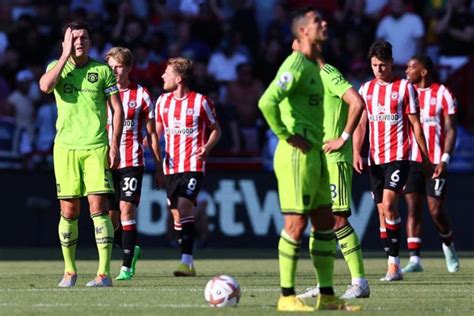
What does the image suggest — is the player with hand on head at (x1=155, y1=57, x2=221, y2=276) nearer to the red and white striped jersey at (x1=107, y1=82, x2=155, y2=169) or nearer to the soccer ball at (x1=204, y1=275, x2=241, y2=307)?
the red and white striped jersey at (x1=107, y1=82, x2=155, y2=169)

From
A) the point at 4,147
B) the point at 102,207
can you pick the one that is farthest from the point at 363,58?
the point at 102,207

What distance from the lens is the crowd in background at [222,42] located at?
21797 mm

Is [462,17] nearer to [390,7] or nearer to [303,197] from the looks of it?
[390,7]

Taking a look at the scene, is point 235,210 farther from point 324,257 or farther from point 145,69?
point 324,257

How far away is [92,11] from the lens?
2428 centimetres

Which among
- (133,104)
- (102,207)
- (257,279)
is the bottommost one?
(257,279)

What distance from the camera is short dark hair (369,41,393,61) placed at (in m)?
13.3

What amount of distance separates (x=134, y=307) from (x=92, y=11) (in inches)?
585

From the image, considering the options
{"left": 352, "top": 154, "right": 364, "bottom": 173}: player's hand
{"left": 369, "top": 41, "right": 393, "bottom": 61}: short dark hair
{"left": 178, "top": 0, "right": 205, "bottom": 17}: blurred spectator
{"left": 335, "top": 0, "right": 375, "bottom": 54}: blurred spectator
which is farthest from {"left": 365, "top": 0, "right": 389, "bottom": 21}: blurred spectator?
{"left": 352, "top": 154, "right": 364, "bottom": 173}: player's hand

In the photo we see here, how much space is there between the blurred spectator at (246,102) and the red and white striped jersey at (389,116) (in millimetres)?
7405

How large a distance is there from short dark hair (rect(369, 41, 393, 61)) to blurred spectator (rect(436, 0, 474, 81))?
34.0 ft

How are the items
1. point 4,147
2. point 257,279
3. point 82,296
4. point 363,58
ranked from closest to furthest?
1. point 82,296
2. point 257,279
3. point 4,147
4. point 363,58

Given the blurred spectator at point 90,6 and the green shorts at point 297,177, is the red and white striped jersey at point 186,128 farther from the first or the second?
the blurred spectator at point 90,6

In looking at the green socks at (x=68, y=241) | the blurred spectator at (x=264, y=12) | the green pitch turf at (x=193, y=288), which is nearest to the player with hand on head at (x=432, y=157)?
the green pitch turf at (x=193, y=288)
